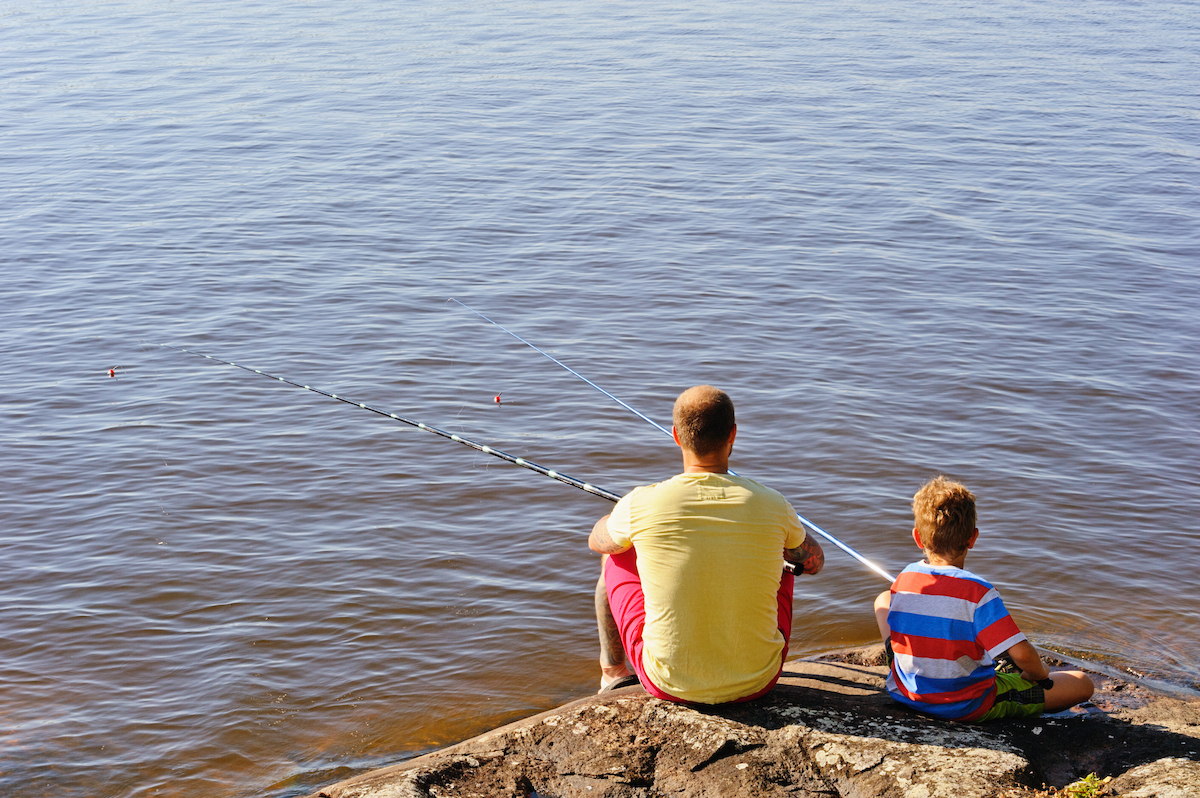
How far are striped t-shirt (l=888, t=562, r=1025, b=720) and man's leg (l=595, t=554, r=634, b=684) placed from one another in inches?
37.3

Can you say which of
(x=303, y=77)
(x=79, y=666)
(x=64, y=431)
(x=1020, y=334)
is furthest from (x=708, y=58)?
(x=79, y=666)

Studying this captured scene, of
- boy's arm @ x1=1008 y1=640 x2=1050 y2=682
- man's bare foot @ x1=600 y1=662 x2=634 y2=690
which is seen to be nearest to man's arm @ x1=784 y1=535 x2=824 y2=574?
boy's arm @ x1=1008 y1=640 x2=1050 y2=682

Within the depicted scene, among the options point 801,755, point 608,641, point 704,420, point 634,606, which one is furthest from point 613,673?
point 704,420

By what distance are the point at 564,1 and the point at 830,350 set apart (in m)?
24.2

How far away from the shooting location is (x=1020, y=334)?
870 cm

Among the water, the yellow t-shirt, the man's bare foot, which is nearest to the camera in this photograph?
the yellow t-shirt

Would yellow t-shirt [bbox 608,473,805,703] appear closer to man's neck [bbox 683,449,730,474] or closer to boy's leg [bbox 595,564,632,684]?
man's neck [bbox 683,449,730,474]

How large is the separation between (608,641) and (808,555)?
0.83m

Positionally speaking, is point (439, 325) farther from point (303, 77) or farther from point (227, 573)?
point (303, 77)

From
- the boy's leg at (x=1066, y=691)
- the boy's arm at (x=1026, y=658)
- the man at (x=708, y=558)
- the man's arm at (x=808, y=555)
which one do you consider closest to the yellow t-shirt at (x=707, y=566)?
the man at (x=708, y=558)

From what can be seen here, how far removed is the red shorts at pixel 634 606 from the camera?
11.5 ft

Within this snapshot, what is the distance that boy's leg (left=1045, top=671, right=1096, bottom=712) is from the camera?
139 inches

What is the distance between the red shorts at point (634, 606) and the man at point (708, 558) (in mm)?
52

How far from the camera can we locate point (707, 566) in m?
3.21
